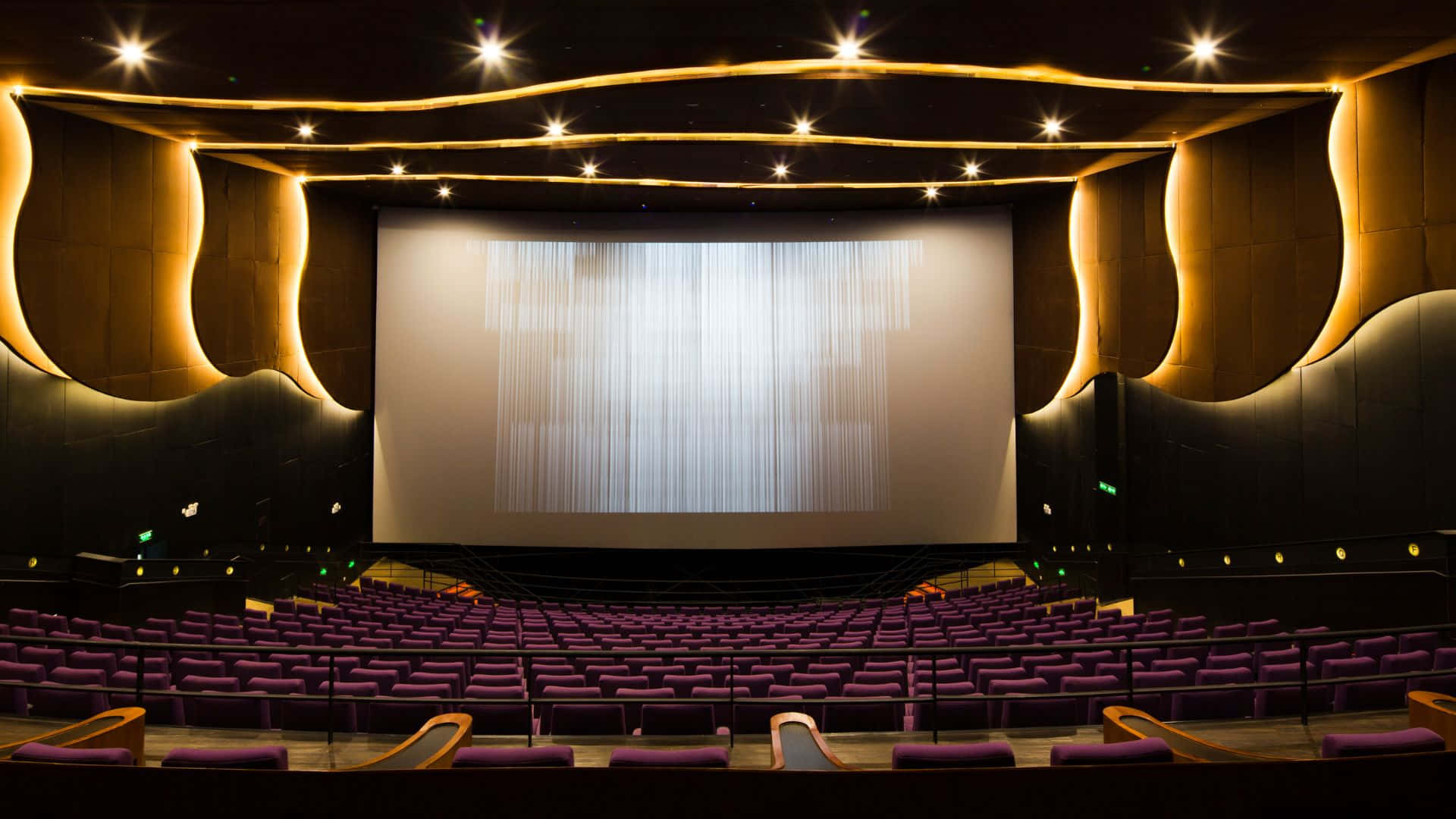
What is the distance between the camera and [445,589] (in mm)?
18625

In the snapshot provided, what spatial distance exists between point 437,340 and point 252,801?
18136mm

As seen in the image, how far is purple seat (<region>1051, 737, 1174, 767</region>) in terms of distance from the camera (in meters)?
3.36

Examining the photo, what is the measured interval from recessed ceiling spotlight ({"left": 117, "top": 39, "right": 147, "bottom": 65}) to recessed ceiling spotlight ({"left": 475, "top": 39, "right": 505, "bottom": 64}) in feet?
12.2

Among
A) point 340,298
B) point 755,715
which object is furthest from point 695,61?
point 340,298

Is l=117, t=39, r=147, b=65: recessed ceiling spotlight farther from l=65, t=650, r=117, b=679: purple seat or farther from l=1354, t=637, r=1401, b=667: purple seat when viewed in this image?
l=1354, t=637, r=1401, b=667: purple seat

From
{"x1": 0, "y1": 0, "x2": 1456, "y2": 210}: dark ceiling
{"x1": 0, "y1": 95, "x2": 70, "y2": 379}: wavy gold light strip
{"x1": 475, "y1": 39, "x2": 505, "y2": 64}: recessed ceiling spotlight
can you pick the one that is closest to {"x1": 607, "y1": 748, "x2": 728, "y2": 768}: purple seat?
{"x1": 0, "y1": 0, "x2": 1456, "y2": 210}: dark ceiling

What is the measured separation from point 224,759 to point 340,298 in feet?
56.8

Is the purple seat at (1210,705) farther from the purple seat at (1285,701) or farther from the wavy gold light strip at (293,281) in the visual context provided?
the wavy gold light strip at (293,281)

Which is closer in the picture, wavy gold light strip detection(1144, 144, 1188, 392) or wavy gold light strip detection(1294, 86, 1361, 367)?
wavy gold light strip detection(1294, 86, 1361, 367)

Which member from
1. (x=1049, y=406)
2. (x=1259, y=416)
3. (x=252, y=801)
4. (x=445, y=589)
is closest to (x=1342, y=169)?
(x=1259, y=416)

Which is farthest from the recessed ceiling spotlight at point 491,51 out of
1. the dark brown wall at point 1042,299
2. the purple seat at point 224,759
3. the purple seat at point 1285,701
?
the dark brown wall at point 1042,299

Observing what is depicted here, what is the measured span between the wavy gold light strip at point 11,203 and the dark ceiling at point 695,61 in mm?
451

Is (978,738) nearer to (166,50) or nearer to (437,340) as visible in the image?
(166,50)

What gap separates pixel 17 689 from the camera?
19.2ft
